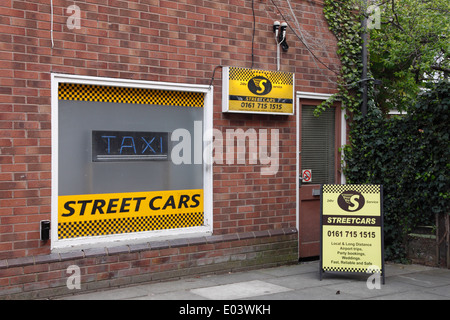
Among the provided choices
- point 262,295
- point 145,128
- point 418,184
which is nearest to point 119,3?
point 145,128

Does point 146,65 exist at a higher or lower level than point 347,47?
Result: lower

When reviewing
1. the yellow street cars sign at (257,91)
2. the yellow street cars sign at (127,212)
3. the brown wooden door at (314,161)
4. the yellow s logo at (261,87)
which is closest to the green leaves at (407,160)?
the brown wooden door at (314,161)

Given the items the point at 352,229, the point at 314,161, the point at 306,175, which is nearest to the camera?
the point at 352,229

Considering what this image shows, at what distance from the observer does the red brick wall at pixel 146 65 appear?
18.7ft

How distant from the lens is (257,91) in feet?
24.6

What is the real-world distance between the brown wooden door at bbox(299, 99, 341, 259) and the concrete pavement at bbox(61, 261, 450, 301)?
34.3 inches

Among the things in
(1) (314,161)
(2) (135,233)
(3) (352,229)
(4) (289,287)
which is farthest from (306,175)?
(2) (135,233)

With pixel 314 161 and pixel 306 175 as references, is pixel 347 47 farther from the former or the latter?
pixel 306 175

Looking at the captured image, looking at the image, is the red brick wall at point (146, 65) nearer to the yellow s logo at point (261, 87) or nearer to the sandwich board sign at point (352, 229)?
the yellow s logo at point (261, 87)

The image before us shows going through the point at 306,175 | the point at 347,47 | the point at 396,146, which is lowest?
the point at 306,175

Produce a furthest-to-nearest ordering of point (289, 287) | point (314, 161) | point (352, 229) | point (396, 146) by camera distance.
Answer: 1. point (314, 161)
2. point (396, 146)
3. point (352, 229)
4. point (289, 287)

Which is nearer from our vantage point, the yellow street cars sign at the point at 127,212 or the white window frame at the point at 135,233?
the white window frame at the point at 135,233

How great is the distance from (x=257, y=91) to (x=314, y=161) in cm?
173

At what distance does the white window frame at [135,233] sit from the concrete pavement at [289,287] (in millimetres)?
598
